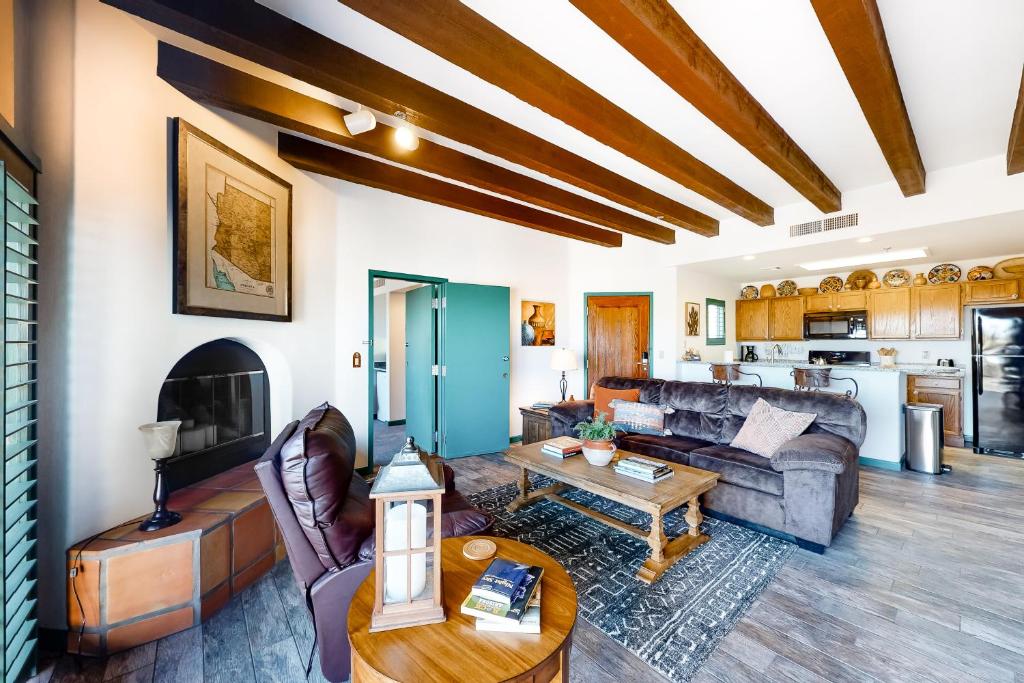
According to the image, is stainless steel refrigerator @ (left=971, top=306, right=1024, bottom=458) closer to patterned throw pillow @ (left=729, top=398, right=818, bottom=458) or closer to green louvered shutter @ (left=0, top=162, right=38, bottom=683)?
patterned throw pillow @ (left=729, top=398, right=818, bottom=458)

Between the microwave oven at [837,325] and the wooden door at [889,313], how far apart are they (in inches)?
4.2

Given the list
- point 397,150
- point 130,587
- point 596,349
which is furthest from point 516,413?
point 130,587

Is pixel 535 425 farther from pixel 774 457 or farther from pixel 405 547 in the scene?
pixel 405 547

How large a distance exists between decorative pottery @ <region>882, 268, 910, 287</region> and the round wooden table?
6795 millimetres

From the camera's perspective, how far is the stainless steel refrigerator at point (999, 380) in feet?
14.0

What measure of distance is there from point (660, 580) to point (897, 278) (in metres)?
5.90

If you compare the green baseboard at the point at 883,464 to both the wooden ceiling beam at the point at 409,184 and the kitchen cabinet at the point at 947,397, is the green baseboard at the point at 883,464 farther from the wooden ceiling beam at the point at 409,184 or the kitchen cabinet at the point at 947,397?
the wooden ceiling beam at the point at 409,184

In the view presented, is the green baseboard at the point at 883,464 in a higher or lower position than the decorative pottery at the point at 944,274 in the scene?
lower

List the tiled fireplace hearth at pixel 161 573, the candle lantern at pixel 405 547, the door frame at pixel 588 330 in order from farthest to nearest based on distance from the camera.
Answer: the door frame at pixel 588 330
the tiled fireplace hearth at pixel 161 573
the candle lantern at pixel 405 547

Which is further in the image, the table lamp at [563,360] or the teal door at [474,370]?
the table lamp at [563,360]

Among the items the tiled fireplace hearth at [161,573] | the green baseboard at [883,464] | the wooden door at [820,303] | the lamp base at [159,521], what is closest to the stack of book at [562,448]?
the tiled fireplace hearth at [161,573]

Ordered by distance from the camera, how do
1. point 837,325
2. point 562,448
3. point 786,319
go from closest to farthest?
point 562,448 < point 837,325 < point 786,319

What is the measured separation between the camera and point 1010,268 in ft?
15.1

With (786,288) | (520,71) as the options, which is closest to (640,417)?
(520,71)
